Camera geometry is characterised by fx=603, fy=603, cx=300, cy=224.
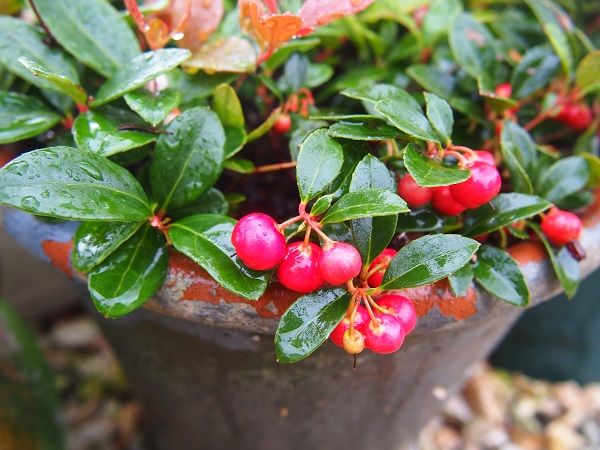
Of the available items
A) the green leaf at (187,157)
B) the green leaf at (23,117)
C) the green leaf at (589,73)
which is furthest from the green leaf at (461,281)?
the green leaf at (23,117)

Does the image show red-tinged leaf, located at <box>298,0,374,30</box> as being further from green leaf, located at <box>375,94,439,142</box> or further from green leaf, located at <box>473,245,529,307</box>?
green leaf, located at <box>473,245,529,307</box>

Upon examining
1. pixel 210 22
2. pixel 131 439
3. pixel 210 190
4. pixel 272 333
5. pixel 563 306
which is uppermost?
pixel 210 22

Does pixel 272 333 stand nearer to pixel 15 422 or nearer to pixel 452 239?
pixel 452 239

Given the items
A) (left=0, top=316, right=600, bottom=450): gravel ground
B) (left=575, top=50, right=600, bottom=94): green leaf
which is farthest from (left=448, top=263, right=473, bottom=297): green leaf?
(left=0, top=316, right=600, bottom=450): gravel ground

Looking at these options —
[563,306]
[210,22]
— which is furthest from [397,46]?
[563,306]

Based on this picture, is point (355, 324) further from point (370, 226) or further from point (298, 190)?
point (298, 190)

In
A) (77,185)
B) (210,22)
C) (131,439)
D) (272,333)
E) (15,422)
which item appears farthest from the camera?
(131,439)

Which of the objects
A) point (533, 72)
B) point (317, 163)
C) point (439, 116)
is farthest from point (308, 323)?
point (533, 72)
